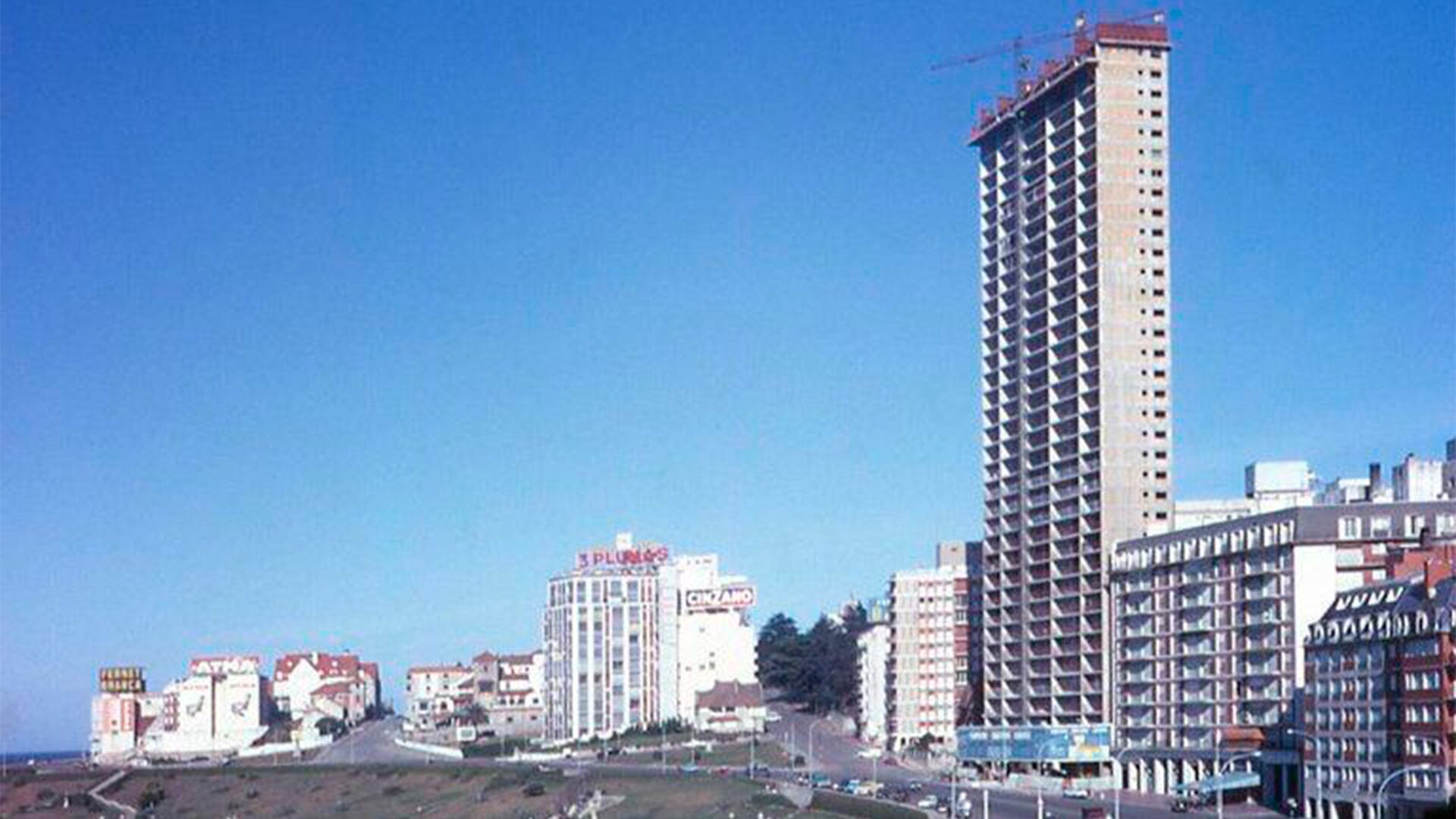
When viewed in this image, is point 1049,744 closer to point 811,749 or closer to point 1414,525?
point 1414,525

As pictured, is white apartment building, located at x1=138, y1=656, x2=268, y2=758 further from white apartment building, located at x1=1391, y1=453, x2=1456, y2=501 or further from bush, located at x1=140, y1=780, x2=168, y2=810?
white apartment building, located at x1=1391, y1=453, x2=1456, y2=501

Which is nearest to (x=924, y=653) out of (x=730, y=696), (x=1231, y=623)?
(x=730, y=696)

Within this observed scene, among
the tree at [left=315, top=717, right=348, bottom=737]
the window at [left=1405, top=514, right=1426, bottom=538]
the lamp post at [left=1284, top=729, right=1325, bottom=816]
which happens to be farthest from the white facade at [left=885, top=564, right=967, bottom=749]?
the lamp post at [left=1284, top=729, right=1325, bottom=816]

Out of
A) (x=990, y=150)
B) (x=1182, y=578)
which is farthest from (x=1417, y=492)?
(x=990, y=150)

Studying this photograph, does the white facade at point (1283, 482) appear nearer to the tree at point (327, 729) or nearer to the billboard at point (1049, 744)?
the billboard at point (1049, 744)

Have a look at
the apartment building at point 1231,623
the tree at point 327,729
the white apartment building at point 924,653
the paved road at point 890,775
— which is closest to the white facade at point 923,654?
the white apartment building at point 924,653

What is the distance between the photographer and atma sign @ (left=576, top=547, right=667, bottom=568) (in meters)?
181

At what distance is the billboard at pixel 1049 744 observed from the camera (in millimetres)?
122375

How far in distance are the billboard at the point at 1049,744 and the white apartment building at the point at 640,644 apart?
166ft

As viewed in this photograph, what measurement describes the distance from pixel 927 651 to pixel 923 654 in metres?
0.48

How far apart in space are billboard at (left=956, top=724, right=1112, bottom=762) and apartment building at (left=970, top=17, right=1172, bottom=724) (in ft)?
13.8

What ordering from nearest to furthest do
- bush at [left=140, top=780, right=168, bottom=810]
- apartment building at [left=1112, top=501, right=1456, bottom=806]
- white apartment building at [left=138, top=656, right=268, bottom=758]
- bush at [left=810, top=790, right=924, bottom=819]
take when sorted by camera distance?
1. bush at [left=810, top=790, right=924, bottom=819]
2. apartment building at [left=1112, top=501, right=1456, bottom=806]
3. bush at [left=140, top=780, right=168, bottom=810]
4. white apartment building at [left=138, top=656, right=268, bottom=758]

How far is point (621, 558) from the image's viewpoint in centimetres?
18088

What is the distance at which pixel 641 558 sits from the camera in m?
181
